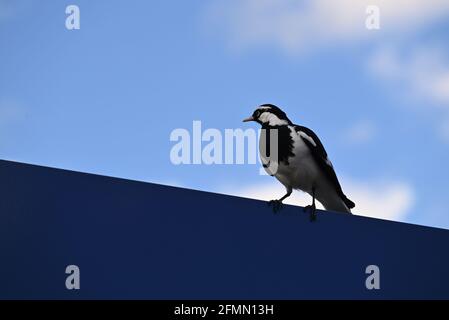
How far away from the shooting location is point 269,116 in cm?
706

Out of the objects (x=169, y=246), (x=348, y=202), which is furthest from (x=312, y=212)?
(x=348, y=202)

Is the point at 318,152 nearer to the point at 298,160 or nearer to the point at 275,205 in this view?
the point at 298,160

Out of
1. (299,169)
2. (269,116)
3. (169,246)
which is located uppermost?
(269,116)

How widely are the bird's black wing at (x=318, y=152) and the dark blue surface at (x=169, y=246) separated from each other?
1.65 meters

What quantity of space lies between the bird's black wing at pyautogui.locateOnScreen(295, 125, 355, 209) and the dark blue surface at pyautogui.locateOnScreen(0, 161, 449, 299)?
1.65 metres

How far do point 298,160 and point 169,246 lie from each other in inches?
84.4

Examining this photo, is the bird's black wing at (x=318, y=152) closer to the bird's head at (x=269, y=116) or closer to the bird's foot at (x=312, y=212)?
the bird's head at (x=269, y=116)

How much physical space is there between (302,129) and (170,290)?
8.50 feet

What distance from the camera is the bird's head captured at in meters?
7.00

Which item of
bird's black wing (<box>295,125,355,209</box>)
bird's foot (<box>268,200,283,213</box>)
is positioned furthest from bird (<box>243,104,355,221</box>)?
bird's foot (<box>268,200,283,213</box>)

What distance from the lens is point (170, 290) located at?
4727 millimetres

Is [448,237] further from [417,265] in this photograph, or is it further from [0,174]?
[0,174]

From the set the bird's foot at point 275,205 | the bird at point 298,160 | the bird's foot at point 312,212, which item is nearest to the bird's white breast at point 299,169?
the bird at point 298,160

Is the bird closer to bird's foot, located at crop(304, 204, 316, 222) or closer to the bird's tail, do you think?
the bird's tail
